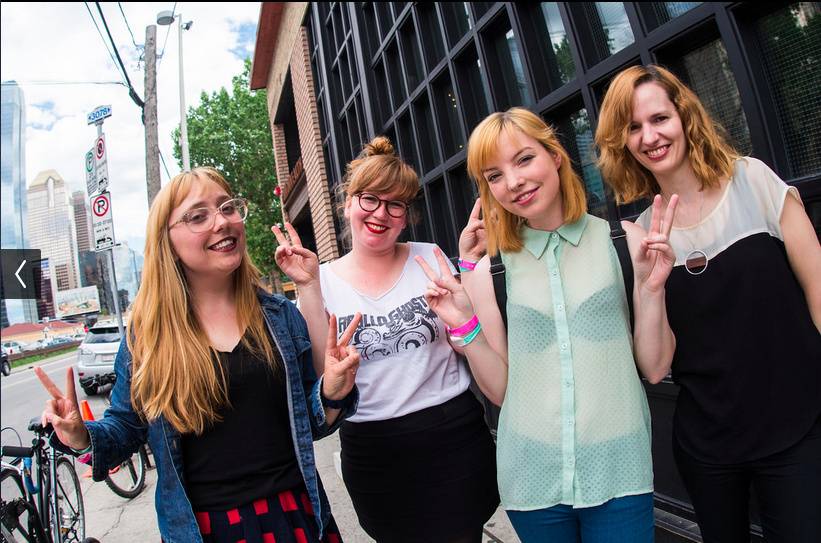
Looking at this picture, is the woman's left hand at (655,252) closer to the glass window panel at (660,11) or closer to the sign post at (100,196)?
the glass window panel at (660,11)

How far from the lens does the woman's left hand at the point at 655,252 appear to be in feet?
4.38

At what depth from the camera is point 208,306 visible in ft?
5.60

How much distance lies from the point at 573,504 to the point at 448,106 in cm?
360

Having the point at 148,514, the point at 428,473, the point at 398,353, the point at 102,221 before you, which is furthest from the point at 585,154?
the point at 102,221

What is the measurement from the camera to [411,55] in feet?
15.9

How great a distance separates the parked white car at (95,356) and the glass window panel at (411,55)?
8.85 metres

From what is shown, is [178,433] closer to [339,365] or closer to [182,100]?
[339,365]

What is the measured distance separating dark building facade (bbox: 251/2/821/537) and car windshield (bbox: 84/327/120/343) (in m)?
6.55

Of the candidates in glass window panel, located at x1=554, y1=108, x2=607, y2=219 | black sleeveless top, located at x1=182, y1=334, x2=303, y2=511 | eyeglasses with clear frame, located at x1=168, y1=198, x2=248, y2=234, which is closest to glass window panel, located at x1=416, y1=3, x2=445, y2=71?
glass window panel, located at x1=554, y1=108, x2=607, y2=219

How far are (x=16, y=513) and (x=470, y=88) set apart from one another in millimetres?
4376

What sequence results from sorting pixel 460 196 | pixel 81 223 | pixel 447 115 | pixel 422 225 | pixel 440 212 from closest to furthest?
pixel 460 196 < pixel 447 115 < pixel 440 212 < pixel 422 225 < pixel 81 223

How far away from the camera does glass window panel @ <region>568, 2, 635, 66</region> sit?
2475 mm

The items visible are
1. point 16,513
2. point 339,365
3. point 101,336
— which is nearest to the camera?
point 339,365

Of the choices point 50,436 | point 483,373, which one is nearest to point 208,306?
point 50,436
